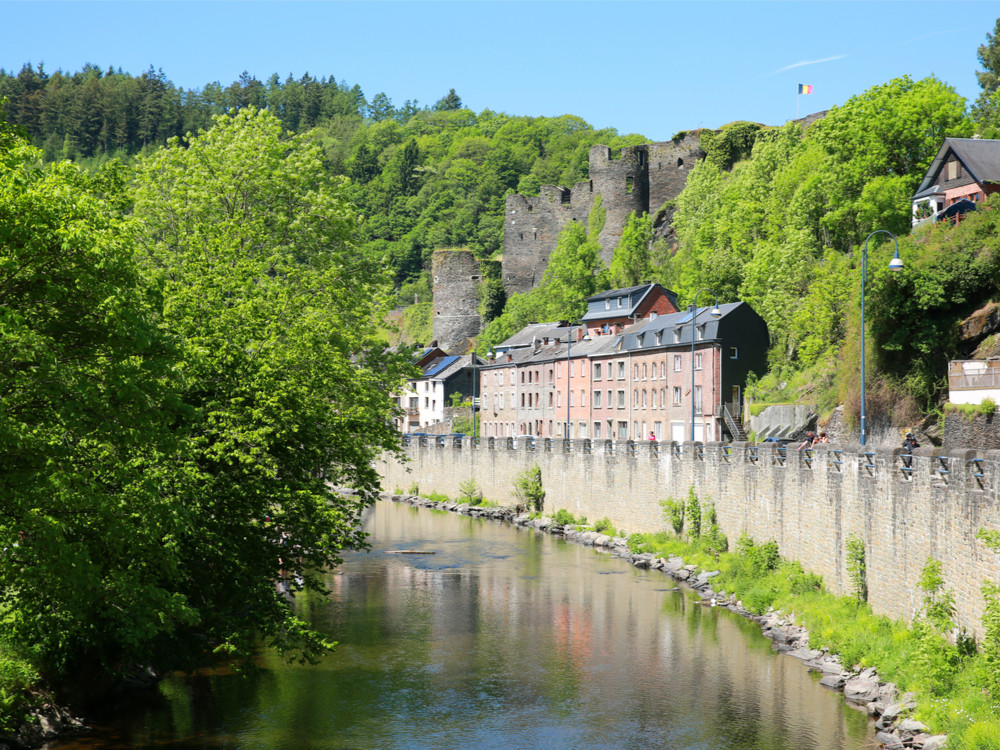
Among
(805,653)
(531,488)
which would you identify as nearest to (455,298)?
(531,488)

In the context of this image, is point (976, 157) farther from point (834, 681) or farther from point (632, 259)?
point (632, 259)

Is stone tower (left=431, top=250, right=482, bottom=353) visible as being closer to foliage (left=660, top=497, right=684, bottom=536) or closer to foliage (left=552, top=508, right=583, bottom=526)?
foliage (left=552, top=508, right=583, bottom=526)

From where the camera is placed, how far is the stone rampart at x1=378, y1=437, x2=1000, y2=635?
1975 centimetres

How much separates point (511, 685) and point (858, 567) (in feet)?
28.8

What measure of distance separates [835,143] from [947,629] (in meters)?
41.1

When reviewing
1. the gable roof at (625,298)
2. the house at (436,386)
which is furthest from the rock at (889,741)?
the house at (436,386)

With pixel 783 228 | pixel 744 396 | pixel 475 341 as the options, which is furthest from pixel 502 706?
pixel 475 341

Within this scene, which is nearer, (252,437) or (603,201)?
(252,437)

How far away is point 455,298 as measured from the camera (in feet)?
365

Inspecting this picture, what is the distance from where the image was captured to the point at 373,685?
78.5 ft

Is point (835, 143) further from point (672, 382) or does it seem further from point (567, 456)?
point (567, 456)

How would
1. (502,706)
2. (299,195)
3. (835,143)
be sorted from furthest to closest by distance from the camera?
(835,143)
(299,195)
(502,706)

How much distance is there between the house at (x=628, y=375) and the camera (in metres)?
58.5

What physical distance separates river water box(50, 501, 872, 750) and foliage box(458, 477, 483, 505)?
82.0 ft
